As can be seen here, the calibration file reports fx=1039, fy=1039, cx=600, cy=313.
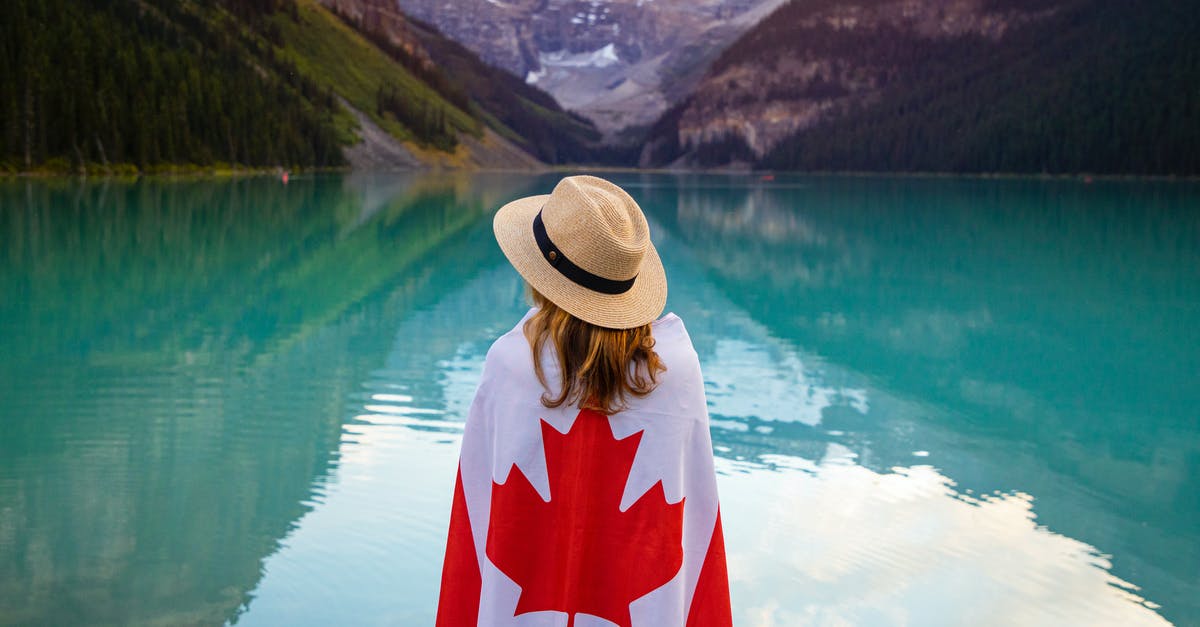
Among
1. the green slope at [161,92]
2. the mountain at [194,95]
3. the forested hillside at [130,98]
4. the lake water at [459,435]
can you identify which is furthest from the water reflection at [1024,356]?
the mountain at [194,95]

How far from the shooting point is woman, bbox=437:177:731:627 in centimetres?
297

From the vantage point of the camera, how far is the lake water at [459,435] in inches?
261

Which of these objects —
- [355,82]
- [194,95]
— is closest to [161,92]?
[194,95]

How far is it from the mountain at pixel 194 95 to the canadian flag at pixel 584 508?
7549 cm

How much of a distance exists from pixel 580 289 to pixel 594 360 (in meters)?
0.21

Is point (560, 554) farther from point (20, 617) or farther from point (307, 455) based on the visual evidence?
point (307, 455)

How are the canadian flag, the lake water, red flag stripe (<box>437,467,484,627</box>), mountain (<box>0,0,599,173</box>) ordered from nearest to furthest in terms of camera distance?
1. the canadian flag
2. red flag stripe (<box>437,467,484,627</box>)
3. the lake water
4. mountain (<box>0,0,599,173</box>)

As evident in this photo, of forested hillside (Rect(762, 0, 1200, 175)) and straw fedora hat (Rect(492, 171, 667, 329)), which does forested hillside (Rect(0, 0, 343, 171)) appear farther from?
forested hillside (Rect(762, 0, 1200, 175))

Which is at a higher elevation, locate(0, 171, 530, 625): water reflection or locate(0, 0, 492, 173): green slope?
locate(0, 0, 492, 173): green slope

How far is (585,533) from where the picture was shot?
3.14 metres

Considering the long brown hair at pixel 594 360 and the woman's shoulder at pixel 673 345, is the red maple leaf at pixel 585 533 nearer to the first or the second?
the long brown hair at pixel 594 360

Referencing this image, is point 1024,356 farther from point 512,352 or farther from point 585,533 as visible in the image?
point 512,352

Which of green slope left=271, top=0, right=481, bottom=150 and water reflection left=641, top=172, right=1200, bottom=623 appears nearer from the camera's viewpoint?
water reflection left=641, top=172, right=1200, bottom=623

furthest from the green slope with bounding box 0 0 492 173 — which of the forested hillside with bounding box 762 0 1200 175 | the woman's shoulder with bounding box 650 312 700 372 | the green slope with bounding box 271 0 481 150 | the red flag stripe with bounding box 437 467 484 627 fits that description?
the forested hillside with bounding box 762 0 1200 175
